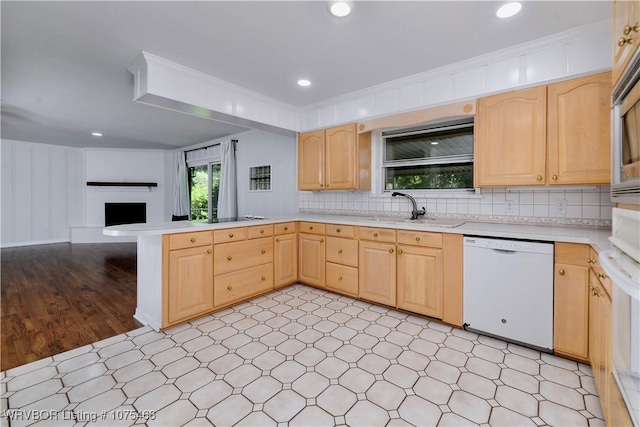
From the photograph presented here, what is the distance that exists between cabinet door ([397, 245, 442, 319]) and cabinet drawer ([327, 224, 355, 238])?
578mm

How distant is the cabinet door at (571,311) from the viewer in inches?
76.2

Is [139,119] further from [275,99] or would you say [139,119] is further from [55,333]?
[55,333]

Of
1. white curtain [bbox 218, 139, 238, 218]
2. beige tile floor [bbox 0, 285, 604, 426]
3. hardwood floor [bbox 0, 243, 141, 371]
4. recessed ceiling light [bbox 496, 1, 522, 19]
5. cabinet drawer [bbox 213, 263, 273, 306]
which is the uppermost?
recessed ceiling light [bbox 496, 1, 522, 19]

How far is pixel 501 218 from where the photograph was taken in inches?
107

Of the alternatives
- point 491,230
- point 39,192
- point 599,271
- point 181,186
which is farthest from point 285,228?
point 39,192

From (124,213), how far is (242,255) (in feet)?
19.1

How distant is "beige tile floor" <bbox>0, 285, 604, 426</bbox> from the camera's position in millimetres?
1521

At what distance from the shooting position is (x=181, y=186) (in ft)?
23.2

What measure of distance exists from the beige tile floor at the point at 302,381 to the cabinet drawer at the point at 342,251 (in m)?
0.81

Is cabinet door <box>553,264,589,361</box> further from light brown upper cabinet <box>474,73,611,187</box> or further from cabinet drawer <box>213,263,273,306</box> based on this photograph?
cabinet drawer <box>213,263,273,306</box>

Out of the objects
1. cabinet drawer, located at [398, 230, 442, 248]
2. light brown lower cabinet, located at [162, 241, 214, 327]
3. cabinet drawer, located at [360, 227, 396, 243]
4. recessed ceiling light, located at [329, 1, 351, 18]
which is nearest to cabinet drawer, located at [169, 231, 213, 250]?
light brown lower cabinet, located at [162, 241, 214, 327]

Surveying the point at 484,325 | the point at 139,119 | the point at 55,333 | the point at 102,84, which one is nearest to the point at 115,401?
A: the point at 55,333

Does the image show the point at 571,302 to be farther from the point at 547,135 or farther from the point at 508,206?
the point at 547,135

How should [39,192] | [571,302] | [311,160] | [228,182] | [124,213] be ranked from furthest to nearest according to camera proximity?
[124,213] < [39,192] < [228,182] < [311,160] < [571,302]
